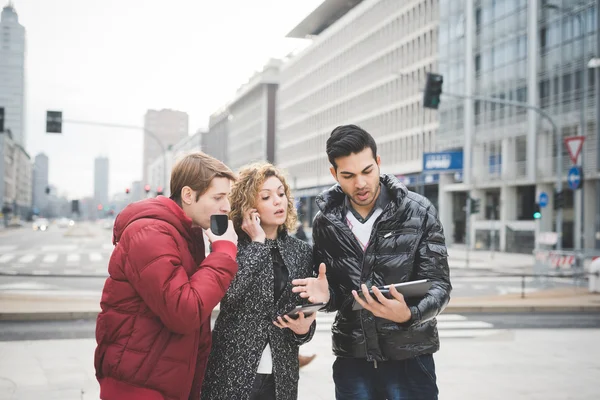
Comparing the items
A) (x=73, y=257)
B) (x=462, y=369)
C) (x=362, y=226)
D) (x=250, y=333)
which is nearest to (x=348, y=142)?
(x=362, y=226)

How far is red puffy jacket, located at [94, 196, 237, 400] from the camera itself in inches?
100.0

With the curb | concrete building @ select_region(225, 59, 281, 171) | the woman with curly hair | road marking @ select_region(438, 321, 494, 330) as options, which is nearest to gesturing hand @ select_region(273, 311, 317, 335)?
the woman with curly hair

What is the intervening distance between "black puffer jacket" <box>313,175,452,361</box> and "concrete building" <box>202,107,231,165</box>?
12603cm

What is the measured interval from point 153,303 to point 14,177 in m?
134

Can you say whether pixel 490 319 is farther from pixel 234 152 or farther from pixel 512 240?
pixel 234 152

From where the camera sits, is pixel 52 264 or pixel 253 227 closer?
pixel 253 227

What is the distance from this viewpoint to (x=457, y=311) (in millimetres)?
14000

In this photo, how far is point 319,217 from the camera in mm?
3225

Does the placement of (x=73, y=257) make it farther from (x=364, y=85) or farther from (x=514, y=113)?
(x=364, y=85)

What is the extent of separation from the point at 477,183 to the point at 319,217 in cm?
4577

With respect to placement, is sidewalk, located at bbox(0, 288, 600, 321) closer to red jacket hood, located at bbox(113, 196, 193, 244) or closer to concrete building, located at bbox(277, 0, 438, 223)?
red jacket hood, located at bbox(113, 196, 193, 244)

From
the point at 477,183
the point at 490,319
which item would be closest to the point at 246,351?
the point at 490,319

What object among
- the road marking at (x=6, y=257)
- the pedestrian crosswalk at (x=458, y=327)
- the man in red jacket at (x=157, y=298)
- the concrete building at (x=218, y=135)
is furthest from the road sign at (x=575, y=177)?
the concrete building at (x=218, y=135)

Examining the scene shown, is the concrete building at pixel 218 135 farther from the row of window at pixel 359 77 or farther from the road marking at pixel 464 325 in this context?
the road marking at pixel 464 325
